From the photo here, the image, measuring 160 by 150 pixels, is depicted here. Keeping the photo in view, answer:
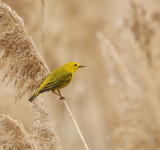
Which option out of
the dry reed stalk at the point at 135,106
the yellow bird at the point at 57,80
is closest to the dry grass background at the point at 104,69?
the dry reed stalk at the point at 135,106

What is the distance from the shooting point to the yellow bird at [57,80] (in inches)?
114

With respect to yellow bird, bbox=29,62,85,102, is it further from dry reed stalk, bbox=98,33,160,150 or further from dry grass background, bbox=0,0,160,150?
dry reed stalk, bbox=98,33,160,150

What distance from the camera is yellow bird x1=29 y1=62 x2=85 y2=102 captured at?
114 inches

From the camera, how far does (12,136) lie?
Answer: 2.29 meters

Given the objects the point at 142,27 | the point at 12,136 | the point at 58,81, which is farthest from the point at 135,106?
the point at 12,136

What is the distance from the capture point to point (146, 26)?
4367 mm

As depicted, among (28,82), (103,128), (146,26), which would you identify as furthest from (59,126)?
(28,82)

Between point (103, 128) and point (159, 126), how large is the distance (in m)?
1.67

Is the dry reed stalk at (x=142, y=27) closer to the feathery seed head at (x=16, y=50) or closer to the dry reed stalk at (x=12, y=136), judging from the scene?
the feathery seed head at (x=16, y=50)

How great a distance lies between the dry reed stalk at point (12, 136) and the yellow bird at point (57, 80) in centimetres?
28

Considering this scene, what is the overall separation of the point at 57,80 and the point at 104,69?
3.05 m

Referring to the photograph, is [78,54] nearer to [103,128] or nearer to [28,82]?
[103,128]

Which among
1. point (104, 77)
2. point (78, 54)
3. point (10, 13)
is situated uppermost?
point (78, 54)

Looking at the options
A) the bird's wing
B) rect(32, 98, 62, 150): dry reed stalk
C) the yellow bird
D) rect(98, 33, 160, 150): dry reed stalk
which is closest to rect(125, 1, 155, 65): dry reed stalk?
rect(98, 33, 160, 150): dry reed stalk
